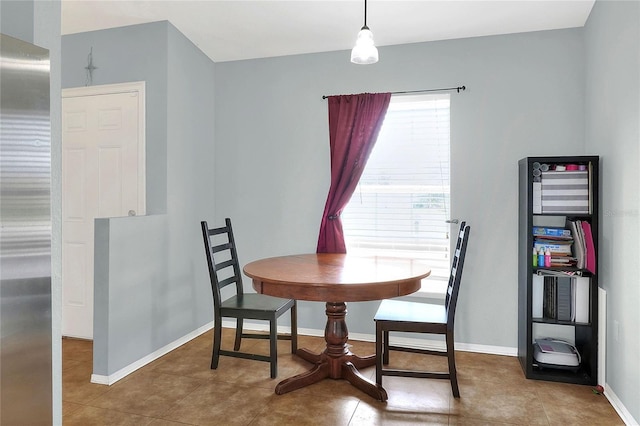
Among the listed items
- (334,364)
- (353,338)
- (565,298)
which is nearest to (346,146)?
(353,338)

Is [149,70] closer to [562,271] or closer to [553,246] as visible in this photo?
[553,246]

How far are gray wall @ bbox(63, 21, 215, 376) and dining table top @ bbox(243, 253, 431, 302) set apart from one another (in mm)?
917

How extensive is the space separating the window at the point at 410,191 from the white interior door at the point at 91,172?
187cm

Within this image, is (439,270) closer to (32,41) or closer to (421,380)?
(421,380)

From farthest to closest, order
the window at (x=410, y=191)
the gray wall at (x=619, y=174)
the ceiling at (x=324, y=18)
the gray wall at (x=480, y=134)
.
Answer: the window at (x=410, y=191) → the ceiling at (x=324, y=18) → the gray wall at (x=480, y=134) → the gray wall at (x=619, y=174)

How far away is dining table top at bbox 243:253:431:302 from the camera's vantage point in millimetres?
2256

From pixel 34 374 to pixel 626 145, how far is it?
2973mm

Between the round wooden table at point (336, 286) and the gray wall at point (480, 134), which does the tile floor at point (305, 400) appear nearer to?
the round wooden table at point (336, 286)

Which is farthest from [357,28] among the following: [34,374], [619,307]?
[34,374]

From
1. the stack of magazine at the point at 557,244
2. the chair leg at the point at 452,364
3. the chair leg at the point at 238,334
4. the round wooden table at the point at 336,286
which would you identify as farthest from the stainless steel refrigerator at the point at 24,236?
the stack of magazine at the point at 557,244

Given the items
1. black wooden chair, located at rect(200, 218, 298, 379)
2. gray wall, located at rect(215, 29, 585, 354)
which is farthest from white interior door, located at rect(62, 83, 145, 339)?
black wooden chair, located at rect(200, 218, 298, 379)

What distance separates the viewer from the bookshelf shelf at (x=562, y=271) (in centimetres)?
273

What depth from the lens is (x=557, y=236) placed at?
285cm

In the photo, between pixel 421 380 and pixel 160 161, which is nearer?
pixel 421 380
